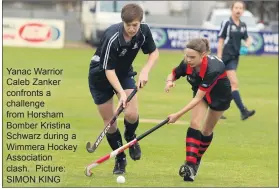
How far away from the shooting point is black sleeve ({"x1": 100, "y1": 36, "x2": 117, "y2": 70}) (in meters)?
9.88

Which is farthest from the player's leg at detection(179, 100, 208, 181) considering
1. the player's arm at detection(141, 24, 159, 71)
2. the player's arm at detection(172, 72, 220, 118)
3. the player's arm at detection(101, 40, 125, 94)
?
the player's arm at detection(101, 40, 125, 94)

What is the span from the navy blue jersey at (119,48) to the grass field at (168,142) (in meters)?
1.27

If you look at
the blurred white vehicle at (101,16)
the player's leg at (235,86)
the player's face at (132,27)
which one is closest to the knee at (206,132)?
the player's face at (132,27)

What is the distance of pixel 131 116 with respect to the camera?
1034 cm

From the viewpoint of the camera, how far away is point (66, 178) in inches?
396

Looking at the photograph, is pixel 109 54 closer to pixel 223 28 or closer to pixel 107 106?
pixel 107 106

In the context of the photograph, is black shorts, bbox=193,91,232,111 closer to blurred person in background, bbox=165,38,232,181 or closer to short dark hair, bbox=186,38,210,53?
blurred person in background, bbox=165,38,232,181

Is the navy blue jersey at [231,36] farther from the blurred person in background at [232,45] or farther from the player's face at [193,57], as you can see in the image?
the player's face at [193,57]

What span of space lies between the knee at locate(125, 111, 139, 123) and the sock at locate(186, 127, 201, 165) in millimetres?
664

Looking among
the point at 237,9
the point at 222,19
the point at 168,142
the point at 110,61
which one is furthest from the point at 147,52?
the point at 222,19

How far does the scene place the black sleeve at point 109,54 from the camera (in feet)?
32.4

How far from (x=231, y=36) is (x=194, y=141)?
271 inches

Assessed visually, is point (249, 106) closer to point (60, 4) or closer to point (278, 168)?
point (278, 168)

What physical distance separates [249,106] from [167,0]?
2756 centimetres
